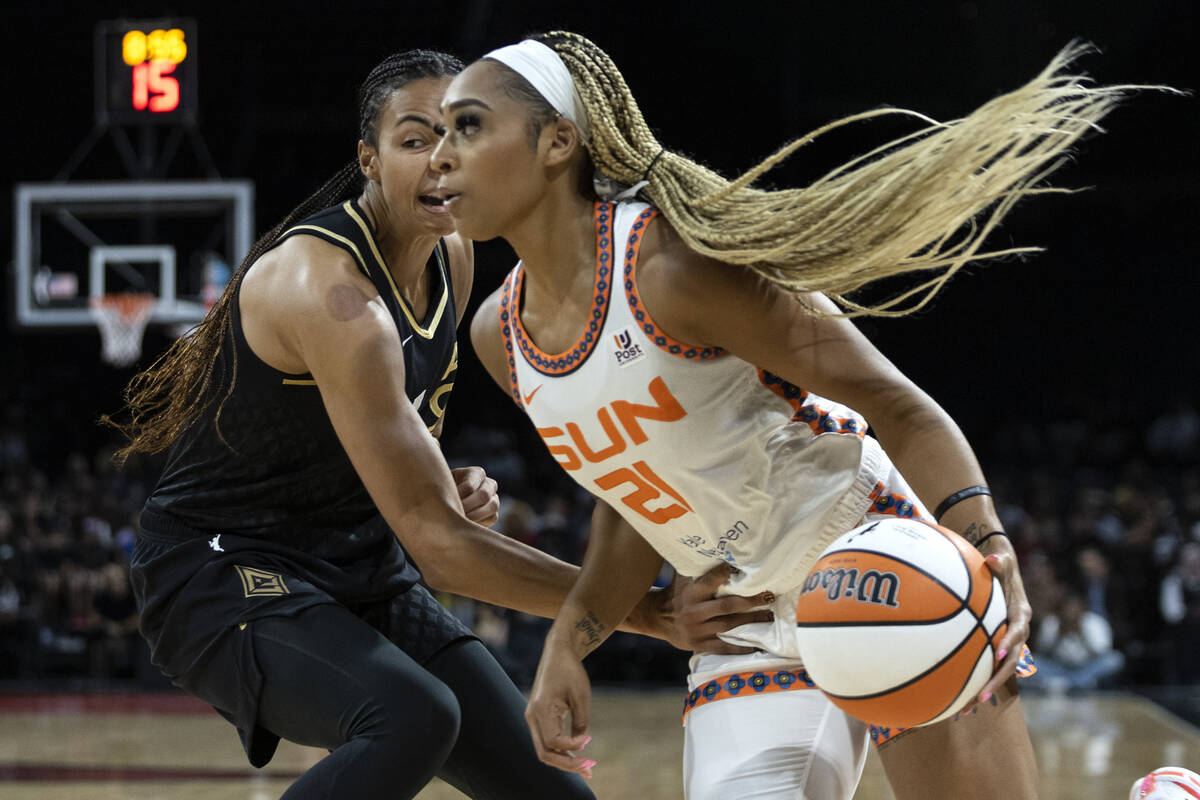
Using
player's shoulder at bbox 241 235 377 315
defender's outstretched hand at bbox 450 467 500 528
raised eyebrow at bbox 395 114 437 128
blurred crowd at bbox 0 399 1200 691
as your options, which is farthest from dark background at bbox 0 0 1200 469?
player's shoulder at bbox 241 235 377 315

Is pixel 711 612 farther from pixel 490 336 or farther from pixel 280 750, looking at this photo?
pixel 280 750

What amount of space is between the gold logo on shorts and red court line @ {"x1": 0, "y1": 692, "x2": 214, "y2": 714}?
7.15m

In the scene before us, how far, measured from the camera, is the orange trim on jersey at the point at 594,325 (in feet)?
7.16

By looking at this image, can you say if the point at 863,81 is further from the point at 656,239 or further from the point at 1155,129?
the point at 656,239

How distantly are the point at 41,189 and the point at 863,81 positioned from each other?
7.40 metres

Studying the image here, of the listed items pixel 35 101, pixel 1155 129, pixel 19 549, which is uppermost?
pixel 1155 129

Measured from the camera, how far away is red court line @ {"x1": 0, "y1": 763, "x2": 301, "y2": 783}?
6406mm

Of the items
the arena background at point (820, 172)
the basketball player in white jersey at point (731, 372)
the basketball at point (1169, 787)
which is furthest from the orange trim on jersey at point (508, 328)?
the arena background at point (820, 172)

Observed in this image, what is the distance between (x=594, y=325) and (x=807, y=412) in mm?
440

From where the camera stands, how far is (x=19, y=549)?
10914 millimetres

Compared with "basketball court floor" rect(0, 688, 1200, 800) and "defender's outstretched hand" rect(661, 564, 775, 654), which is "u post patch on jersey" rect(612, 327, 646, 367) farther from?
"basketball court floor" rect(0, 688, 1200, 800)

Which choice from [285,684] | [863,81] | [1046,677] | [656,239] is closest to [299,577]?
[285,684]

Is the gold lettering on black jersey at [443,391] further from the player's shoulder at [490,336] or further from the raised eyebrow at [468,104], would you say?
the raised eyebrow at [468,104]

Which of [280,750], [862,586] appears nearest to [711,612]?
[862,586]
